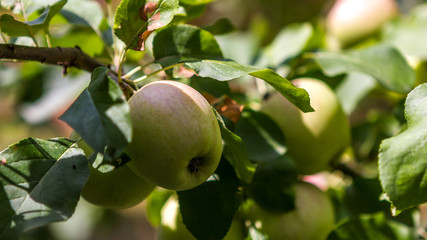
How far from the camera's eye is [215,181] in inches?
25.6

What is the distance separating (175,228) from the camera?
77 cm

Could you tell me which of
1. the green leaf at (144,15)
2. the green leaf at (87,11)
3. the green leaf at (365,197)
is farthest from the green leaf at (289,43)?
the green leaf at (144,15)

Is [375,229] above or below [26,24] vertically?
below

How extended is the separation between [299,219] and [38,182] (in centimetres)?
48

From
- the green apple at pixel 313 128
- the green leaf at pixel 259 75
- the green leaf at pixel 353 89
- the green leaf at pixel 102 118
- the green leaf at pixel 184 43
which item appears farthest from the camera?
the green leaf at pixel 353 89

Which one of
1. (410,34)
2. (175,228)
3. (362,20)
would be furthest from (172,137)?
(362,20)

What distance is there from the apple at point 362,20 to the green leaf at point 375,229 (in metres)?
0.70

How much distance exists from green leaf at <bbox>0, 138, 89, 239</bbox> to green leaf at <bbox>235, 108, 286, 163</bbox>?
304 millimetres

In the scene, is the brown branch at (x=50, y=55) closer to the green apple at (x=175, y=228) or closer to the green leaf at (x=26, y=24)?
the green leaf at (x=26, y=24)

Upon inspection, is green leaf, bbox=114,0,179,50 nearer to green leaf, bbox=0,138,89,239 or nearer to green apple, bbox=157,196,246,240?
green leaf, bbox=0,138,89,239

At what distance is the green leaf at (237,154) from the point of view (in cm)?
58

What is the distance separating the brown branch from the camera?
1.98ft

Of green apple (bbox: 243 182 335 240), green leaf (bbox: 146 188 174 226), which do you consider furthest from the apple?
green leaf (bbox: 146 188 174 226)

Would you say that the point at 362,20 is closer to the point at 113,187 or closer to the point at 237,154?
the point at 237,154
